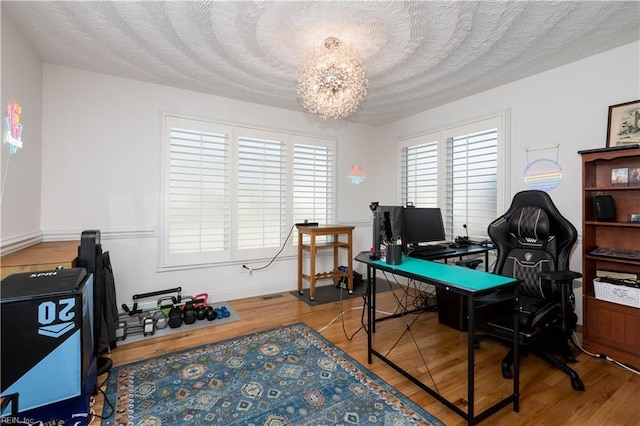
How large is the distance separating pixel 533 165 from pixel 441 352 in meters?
2.20

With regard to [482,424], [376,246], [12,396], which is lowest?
[482,424]

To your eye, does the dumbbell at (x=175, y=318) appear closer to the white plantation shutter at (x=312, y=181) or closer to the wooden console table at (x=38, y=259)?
the wooden console table at (x=38, y=259)

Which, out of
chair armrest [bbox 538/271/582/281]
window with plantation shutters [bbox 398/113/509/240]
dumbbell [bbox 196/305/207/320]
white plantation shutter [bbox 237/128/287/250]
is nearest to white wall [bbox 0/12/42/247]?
dumbbell [bbox 196/305/207/320]

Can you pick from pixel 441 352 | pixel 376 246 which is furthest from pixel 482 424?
pixel 376 246

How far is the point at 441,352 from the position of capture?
2.42 metres

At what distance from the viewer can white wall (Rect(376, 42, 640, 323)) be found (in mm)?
2508

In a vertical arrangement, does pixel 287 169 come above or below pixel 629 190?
above

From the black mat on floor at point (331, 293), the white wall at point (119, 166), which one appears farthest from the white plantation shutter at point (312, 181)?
the white wall at point (119, 166)

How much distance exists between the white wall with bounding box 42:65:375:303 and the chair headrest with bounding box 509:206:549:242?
123 inches

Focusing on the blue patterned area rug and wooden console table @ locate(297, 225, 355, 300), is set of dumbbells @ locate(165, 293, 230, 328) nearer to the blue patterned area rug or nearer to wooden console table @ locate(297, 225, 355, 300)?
the blue patterned area rug

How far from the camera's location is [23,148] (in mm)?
2377

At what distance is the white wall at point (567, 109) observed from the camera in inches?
98.7

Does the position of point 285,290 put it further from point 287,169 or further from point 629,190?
point 629,190

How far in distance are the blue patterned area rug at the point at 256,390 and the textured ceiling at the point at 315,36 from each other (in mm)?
2628
